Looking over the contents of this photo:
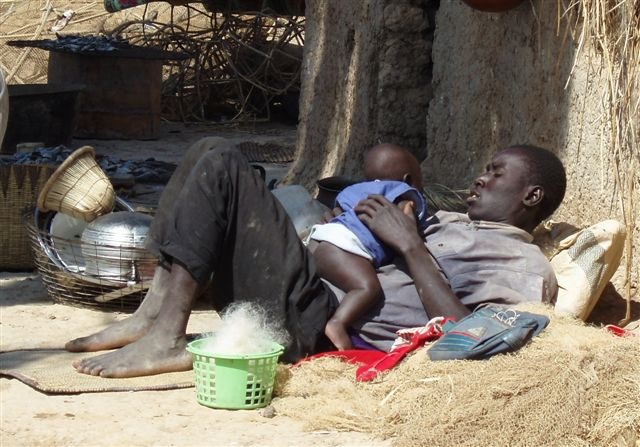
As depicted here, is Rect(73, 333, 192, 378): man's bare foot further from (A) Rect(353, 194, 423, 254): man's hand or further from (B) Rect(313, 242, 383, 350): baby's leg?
(A) Rect(353, 194, 423, 254): man's hand

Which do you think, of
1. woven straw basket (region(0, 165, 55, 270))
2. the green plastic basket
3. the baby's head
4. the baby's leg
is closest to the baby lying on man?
the baby's leg

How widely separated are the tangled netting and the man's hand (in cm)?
874

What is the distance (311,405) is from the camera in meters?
3.31

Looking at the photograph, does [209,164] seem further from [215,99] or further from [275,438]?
[215,99]

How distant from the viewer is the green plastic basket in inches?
126

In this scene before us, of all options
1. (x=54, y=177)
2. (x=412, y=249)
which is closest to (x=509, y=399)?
(x=412, y=249)

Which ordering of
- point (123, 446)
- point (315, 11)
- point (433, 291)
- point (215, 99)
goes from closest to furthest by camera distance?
point (123, 446), point (433, 291), point (315, 11), point (215, 99)

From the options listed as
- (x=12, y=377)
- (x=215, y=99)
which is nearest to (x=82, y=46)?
(x=215, y=99)

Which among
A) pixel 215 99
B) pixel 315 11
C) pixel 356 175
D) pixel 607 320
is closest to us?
pixel 607 320

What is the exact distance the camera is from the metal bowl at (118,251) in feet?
15.6

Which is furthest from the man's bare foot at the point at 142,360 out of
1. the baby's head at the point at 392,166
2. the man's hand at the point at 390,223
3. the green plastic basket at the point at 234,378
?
the baby's head at the point at 392,166

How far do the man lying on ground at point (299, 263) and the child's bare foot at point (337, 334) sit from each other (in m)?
0.03

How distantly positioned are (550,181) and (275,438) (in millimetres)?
1358

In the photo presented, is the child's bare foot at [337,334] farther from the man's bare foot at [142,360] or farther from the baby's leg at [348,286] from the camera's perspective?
the man's bare foot at [142,360]
